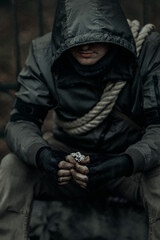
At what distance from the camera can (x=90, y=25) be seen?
2.20 metres

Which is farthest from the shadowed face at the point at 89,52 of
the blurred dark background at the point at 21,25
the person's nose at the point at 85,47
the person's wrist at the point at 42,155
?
the blurred dark background at the point at 21,25

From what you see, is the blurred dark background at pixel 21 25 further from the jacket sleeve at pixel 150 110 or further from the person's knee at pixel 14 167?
the person's knee at pixel 14 167

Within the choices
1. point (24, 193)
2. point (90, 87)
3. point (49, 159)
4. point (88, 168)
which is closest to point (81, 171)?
point (88, 168)

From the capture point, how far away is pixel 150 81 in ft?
7.82

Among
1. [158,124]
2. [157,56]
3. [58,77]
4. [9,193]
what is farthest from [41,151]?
[157,56]

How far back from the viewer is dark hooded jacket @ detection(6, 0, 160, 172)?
87.5 inches

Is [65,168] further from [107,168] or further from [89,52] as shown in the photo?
[89,52]

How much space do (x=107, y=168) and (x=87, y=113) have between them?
1.35 feet

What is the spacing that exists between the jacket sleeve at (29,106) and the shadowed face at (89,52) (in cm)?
28

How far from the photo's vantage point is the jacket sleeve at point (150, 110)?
2.23 m

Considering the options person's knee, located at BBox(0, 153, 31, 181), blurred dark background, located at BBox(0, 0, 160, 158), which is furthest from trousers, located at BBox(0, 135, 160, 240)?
blurred dark background, located at BBox(0, 0, 160, 158)

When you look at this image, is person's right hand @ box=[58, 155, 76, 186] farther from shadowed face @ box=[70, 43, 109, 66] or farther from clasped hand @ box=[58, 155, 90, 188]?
shadowed face @ box=[70, 43, 109, 66]

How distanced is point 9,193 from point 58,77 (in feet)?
1.95

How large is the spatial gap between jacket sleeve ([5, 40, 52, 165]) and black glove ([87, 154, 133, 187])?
0.34 metres
